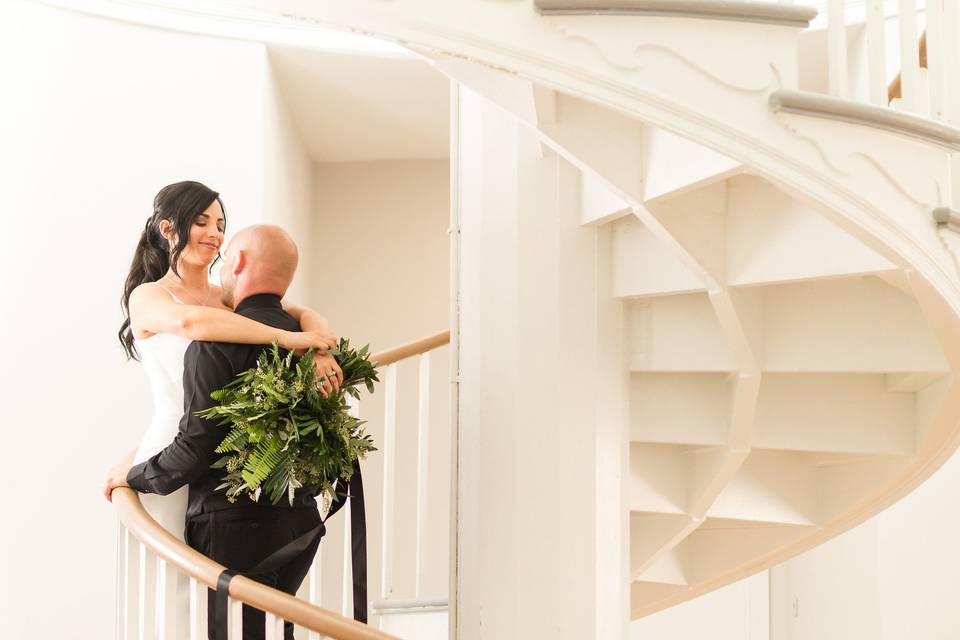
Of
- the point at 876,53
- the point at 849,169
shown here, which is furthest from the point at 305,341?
the point at 876,53

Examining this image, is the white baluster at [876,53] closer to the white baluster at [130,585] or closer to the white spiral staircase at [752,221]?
the white spiral staircase at [752,221]

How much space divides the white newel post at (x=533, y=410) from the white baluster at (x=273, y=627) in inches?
25.0

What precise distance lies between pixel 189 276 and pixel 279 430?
0.56 meters

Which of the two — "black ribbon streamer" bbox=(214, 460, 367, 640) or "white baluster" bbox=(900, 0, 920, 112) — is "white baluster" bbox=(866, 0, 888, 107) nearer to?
"white baluster" bbox=(900, 0, 920, 112)

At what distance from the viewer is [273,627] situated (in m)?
2.17

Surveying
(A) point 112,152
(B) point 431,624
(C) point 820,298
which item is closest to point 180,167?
(A) point 112,152

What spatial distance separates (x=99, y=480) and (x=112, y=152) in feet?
4.11

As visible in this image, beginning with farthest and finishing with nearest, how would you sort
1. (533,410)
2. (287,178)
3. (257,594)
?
(287,178)
(533,410)
(257,594)

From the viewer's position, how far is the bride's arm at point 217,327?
2.27 m

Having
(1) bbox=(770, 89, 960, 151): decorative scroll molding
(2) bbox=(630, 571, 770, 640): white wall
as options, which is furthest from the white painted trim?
(2) bbox=(630, 571, 770, 640): white wall

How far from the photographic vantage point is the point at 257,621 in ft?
7.75

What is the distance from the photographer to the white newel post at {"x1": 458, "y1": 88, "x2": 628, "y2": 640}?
2.65m

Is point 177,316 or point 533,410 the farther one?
point 533,410

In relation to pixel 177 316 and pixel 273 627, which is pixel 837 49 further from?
pixel 273 627
